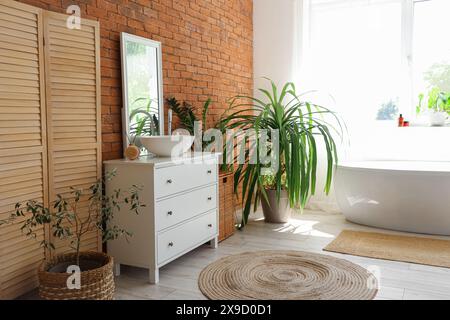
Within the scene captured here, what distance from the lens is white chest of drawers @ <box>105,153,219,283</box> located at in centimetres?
273

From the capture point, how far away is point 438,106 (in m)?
4.57

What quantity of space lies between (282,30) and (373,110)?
1440 mm

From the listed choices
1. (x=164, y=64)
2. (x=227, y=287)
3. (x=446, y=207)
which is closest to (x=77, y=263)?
(x=227, y=287)

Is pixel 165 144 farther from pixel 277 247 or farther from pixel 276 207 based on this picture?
pixel 276 207

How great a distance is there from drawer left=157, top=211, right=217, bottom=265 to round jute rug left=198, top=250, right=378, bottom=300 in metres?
0.23

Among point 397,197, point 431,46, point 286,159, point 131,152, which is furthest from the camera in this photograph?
point 431,46

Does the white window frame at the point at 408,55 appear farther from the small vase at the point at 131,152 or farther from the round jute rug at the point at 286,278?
the small vase at the point at 131,152

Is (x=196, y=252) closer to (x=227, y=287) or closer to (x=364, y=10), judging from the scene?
(x=227, y=287)

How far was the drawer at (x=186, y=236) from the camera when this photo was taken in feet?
9.24

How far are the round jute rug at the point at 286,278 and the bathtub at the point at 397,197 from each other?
105 centimetres

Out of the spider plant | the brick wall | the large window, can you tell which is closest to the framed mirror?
the brick wall

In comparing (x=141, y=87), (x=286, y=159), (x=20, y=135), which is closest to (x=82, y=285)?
(x=20, y=135)

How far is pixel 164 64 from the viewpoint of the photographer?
11.8ft

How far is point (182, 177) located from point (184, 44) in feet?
4.89
